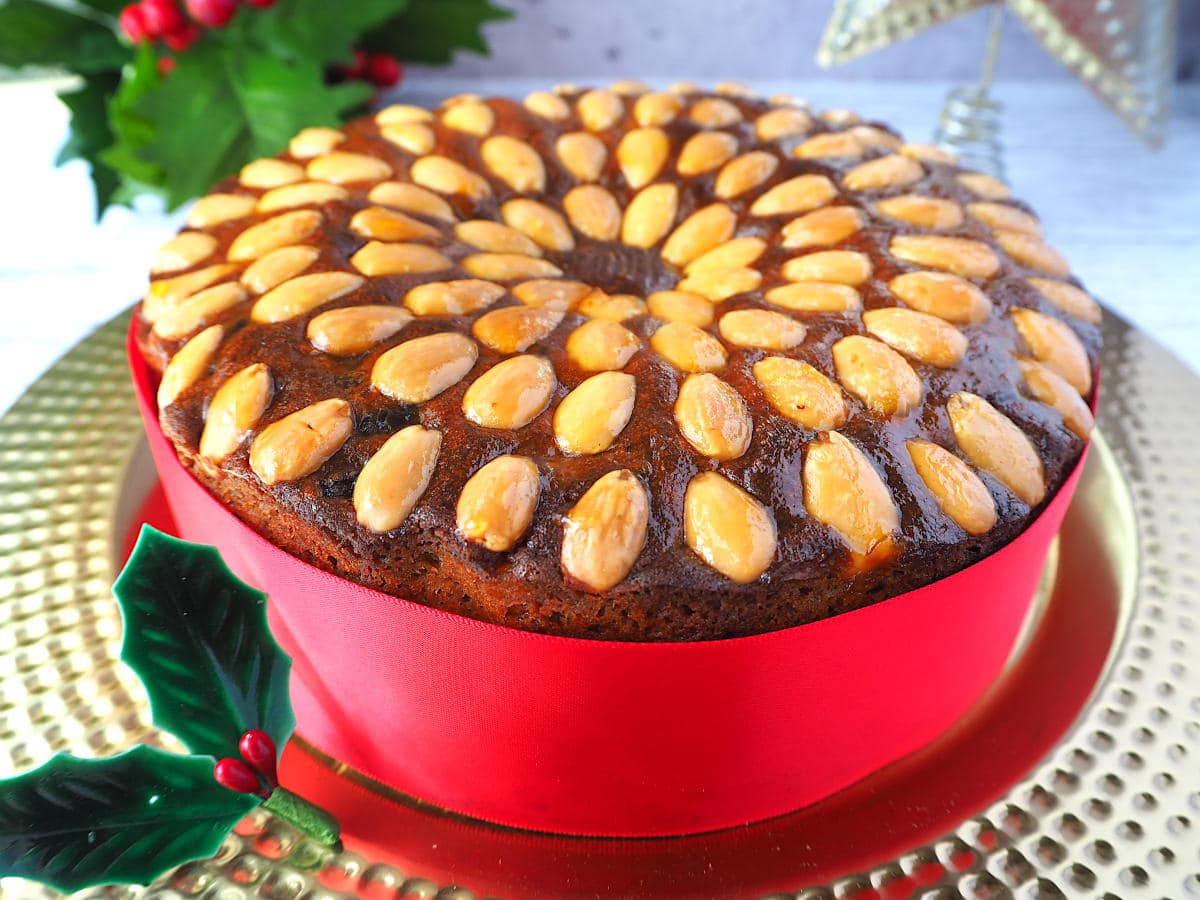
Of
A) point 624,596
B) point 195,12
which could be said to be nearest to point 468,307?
point 624,596

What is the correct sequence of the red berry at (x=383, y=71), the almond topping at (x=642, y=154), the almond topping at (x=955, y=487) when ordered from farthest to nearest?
the red berry at (x=383, y=71)
the almond topping at (x=642, y=154)
the almond topping at (x=955, y=487)

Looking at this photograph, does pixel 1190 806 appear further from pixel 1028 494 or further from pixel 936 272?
pixel 936 272

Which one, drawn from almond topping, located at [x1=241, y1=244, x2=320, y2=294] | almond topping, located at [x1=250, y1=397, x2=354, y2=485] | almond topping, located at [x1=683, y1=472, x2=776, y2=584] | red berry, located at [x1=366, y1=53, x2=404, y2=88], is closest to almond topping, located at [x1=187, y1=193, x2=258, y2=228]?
almond topping, located at [x1=241, y1=244, x2=320, y2=294]

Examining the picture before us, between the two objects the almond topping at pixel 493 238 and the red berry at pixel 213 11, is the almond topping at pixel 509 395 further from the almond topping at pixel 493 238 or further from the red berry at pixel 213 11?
the red berry at pixel 213 11

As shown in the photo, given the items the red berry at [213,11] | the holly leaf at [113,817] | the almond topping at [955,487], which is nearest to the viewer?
the holly leaf at [113,817]

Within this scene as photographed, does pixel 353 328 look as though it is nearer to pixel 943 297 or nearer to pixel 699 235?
pixel 699 235

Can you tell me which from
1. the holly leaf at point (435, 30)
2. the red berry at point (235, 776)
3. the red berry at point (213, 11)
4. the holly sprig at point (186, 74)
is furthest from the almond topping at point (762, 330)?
the holly leaf at point (435, 30)

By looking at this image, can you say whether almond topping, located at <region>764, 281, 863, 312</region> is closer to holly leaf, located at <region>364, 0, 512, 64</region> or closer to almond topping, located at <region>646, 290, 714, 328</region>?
almond topping, located at <region>646, 290, 714, 328</region>
